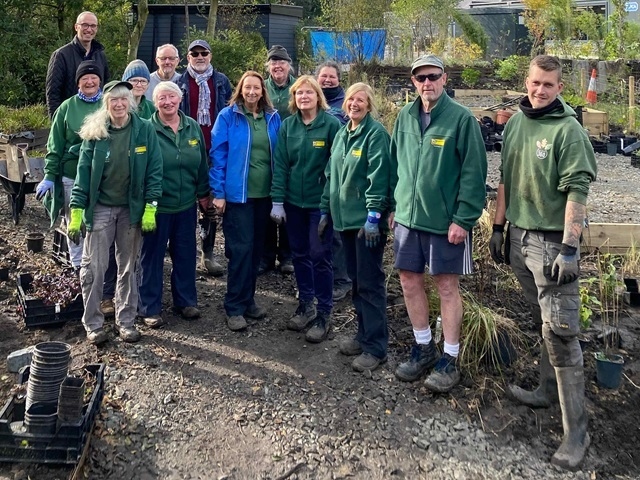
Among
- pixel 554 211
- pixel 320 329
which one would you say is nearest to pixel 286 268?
pixel 320 329

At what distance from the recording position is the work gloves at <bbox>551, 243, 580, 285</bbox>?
3.98m

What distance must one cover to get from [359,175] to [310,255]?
90 cm

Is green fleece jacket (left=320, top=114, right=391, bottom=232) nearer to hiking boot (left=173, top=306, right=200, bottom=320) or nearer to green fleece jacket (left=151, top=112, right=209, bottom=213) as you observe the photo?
green fleece jacket (left=151, top=112, right=209, bottom=213)

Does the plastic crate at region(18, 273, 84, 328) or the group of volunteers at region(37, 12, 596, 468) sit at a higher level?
the group of volunteers at region(37, 12, 596, 468)

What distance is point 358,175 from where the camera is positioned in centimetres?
477

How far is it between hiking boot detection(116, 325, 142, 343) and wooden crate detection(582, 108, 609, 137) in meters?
12.8

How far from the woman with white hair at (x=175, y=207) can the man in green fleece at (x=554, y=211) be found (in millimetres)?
2424

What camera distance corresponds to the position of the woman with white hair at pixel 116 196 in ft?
16.3

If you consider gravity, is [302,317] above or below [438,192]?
below

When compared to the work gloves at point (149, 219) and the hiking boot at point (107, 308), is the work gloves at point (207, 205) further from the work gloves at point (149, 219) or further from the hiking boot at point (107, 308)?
the hiking boot at point (107, 308)

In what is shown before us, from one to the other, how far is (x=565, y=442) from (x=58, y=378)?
295 centimetres

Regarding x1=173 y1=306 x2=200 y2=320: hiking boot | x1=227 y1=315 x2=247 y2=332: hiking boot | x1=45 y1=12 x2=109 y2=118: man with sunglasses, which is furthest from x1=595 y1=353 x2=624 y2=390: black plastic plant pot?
x1=45 y1=12 x2=109 y2=118: man with sunglasses

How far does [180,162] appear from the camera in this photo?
17.8 feet

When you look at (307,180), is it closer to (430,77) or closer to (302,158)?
(302,158)
